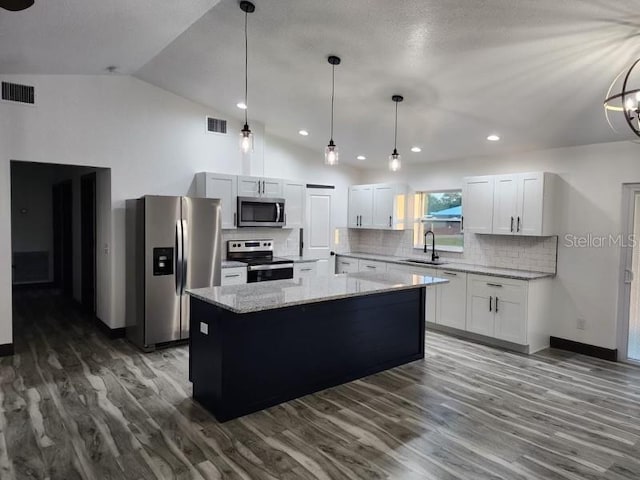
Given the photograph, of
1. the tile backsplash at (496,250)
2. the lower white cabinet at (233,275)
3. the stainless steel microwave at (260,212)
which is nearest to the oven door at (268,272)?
the lower white cabinet at (233,275)

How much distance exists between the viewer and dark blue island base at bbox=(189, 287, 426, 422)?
10.6 ft

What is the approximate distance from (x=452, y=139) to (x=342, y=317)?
2992mm

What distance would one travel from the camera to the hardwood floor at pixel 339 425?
2.64 meters

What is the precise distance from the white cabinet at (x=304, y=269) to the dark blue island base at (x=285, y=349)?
2244 mm

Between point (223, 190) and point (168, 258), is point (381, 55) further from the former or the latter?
point (168, 258)

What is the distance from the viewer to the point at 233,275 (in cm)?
564

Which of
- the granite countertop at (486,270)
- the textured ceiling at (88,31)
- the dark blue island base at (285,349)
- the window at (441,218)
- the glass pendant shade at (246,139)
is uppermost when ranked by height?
the textured ceiling at (88,31)

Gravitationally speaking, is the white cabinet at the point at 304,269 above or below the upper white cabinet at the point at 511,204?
below

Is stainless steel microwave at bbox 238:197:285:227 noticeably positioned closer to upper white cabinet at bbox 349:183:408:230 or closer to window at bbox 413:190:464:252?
upper white cabinet at bbox 349:183:408:230

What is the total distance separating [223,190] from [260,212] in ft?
2.09

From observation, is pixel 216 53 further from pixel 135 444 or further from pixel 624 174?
pixel 624 174

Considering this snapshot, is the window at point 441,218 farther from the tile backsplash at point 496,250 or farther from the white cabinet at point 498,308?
the white cabinet at point 498,308

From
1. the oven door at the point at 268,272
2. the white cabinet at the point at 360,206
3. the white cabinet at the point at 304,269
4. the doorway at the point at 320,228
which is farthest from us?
the white cabinet at the point at 360,206

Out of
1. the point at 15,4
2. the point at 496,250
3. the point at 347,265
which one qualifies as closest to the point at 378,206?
the point at 347,265
